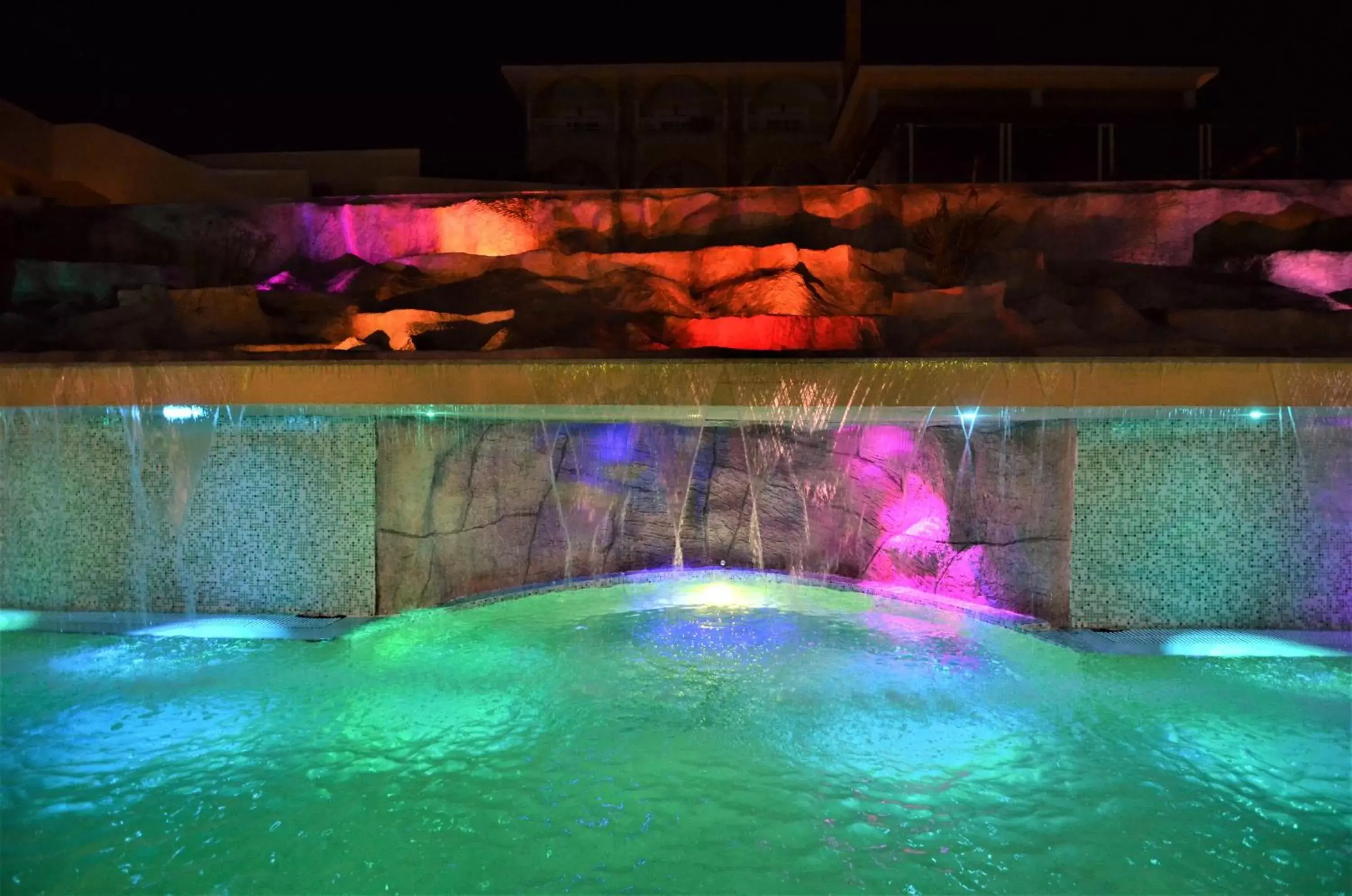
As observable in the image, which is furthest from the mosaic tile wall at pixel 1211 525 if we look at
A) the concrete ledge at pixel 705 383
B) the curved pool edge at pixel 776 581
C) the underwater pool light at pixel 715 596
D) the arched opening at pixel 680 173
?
the arched opening at pixel 680 173

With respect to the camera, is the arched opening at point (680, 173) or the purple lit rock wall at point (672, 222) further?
the arched opening at point (680, 173)

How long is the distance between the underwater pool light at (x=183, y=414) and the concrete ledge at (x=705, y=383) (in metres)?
0.65

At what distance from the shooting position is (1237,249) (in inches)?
298

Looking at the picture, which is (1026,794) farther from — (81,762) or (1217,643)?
(81,762)

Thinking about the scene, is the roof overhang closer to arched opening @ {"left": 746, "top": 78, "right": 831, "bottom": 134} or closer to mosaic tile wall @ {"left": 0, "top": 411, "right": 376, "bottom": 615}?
arched opening @ {"left": 746, "top": 78, "right": 831, "bottom": 134}

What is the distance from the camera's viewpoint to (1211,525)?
18.1ft

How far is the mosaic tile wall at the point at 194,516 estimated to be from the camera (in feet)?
19.7

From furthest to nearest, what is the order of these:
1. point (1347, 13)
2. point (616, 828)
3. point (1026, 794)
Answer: point (1347, 13) < point (1026, 794) < point (616, 828)

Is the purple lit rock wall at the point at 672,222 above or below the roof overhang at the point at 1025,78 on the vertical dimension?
below

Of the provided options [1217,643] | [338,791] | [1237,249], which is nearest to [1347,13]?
[1237,249]

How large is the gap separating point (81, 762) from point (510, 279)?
5002 mm

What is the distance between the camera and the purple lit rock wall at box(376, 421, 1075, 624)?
19.3 ft

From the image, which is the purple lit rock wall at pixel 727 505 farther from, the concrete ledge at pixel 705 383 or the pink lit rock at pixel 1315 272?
the pink lit rock at pixel 1315 272

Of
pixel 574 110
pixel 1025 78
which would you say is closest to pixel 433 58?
pixel 574 110
